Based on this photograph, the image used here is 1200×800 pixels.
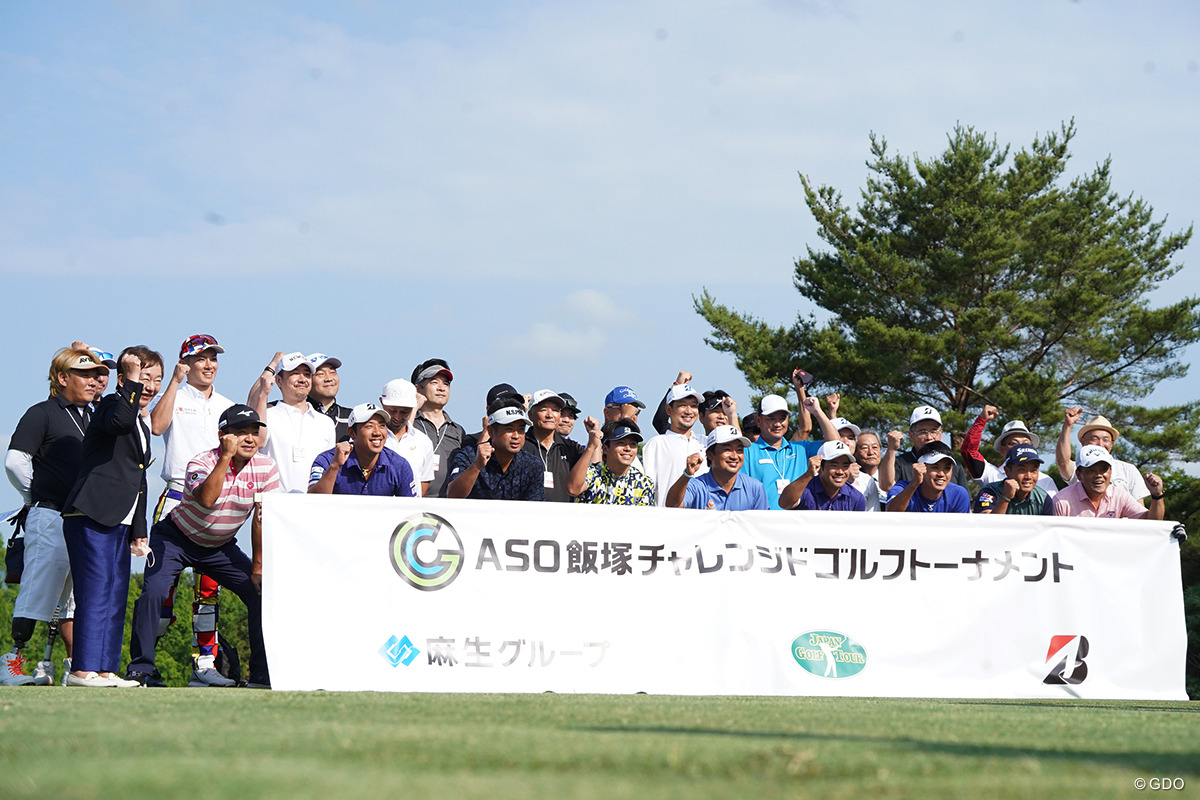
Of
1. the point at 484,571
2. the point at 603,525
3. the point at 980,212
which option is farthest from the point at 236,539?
the point at 980,212

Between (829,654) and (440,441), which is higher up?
(440,441)

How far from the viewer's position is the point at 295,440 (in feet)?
30.0

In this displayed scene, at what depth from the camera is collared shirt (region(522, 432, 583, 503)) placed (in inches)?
354

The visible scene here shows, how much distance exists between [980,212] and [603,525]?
1009 inches

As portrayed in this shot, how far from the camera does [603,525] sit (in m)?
8.07

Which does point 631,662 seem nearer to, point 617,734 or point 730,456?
point 730,456

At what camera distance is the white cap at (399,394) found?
915 cm

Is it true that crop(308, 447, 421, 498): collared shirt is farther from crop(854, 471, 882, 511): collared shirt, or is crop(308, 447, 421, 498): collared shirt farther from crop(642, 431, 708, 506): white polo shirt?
crop(854, 471, 882, 511): collared shirt

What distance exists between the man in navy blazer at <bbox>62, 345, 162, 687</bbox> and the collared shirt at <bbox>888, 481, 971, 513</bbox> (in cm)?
556

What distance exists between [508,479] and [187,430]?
8.04 feet

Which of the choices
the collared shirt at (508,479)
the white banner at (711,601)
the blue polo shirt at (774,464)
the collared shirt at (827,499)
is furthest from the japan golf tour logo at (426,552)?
the blue polo shirt at (774,464)

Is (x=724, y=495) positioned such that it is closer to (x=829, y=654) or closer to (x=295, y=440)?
(x=829, y=654)

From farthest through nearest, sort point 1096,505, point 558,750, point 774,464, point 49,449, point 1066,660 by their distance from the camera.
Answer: point 774,464, point 1096,505, point 1066,660, point 49,449, point 558,750
